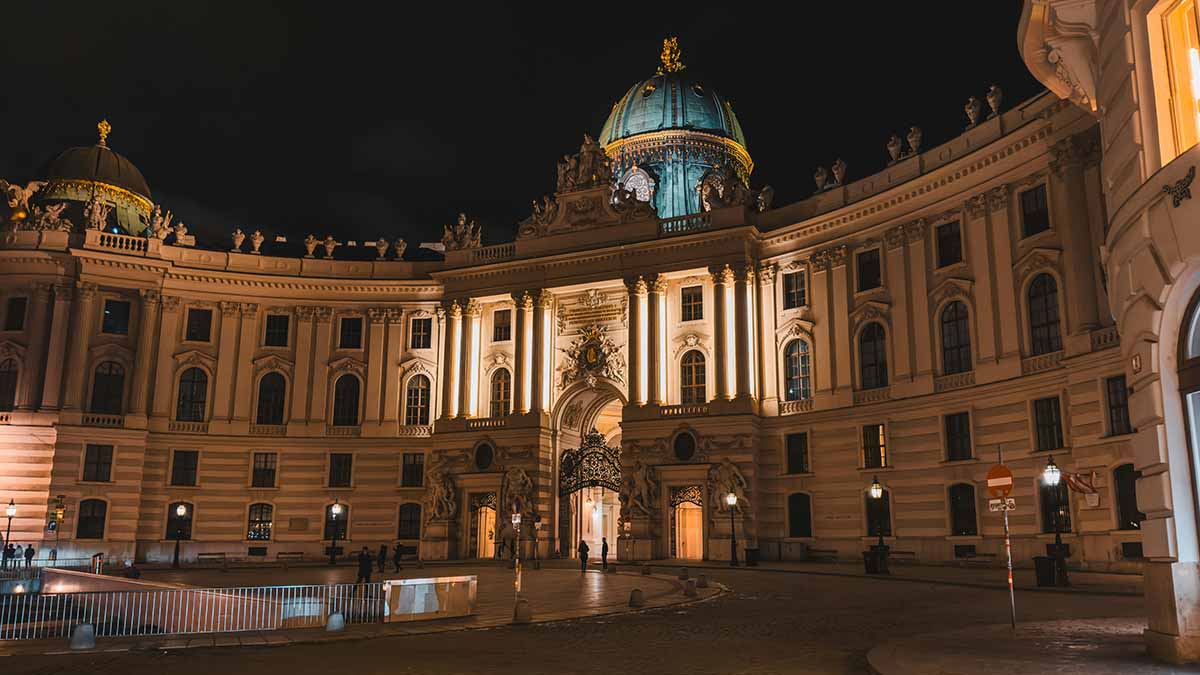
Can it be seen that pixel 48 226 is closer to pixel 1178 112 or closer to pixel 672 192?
pixel 672 192

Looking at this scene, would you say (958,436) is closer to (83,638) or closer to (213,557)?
(83,638)

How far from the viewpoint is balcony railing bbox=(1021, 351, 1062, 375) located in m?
35.1

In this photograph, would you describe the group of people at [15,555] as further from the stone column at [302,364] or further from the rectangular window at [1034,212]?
the rectangular window at [1034,212]

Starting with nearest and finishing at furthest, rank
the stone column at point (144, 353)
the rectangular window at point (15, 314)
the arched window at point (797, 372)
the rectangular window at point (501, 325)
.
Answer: the arched window at point (797, 372) < the rectangular window at point (15, 314) < the stone column at point (144, 353) < the rectangular window at point (501, 325)

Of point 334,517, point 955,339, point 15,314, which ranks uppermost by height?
point 15,314

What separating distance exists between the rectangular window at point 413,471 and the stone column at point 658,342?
14.9 metres

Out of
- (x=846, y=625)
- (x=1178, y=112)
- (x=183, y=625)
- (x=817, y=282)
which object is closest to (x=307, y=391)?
(x=817, y=282)

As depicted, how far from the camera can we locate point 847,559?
140 ft

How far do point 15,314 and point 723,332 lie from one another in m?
38.4

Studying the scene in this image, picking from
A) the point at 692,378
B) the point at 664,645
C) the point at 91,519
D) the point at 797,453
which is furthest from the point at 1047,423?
the point at 91,519

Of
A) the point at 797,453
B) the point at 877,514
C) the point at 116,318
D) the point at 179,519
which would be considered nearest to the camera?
the point at 877,514

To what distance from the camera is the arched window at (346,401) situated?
56094mm

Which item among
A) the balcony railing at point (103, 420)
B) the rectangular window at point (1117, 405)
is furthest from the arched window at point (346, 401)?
the rectangular window at point (1117, 405)

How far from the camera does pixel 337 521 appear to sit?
5353 cm
